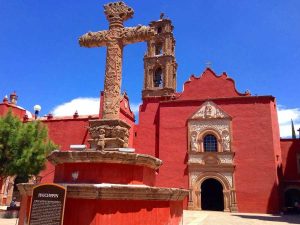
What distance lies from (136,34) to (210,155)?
50.2 ft

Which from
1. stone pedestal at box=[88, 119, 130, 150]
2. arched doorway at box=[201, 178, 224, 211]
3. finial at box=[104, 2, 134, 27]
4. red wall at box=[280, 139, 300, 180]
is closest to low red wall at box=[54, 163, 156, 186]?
stone pedestal at box=[88, 119, 130, 150]

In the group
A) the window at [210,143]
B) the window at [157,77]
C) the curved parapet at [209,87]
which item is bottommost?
the window at [210,143]

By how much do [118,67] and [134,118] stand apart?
1838 centimetres

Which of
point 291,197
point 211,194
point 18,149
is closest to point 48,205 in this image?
point 18,149

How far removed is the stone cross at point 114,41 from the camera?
26.3 feet

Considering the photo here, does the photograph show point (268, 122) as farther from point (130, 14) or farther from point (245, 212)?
point (130, 14)

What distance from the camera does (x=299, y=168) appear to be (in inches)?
915

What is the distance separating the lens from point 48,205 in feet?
16.8

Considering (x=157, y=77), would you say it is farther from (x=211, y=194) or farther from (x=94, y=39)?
(x=94, y=39)

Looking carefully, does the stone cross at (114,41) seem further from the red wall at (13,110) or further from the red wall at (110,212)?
the red wall at (13,110)

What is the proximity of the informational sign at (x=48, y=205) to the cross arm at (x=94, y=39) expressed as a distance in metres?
4.82

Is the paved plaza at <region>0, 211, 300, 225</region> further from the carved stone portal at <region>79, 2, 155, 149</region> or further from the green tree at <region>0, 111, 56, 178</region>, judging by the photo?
the carved stone portal at <region>79, 2, 155, 149</region>

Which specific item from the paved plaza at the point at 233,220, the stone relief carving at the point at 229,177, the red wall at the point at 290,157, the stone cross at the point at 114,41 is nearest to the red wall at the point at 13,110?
the paved plaza at the point at 233,220

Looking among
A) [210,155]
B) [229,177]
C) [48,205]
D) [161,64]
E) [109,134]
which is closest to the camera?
[48,205]
